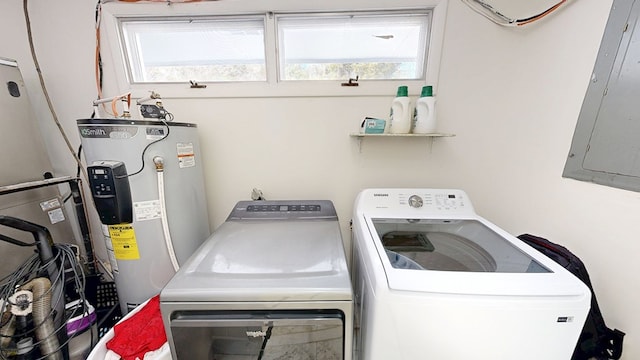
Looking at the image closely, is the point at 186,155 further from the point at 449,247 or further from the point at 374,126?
the point at 449,247

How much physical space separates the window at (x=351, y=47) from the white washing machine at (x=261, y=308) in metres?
1.26

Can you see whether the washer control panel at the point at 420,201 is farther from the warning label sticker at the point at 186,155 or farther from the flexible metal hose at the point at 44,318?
the flexible metal hose at the point at 44,318

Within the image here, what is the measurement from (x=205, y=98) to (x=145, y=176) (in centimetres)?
71

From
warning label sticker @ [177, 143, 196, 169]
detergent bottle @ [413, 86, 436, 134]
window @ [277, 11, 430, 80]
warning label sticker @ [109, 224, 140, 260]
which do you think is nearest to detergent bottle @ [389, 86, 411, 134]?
detergent bottle @ [413, 86, 436, 134]

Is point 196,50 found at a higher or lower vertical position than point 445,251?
higher

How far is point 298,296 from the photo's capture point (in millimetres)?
A: 694

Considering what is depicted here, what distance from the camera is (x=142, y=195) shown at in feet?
3.53

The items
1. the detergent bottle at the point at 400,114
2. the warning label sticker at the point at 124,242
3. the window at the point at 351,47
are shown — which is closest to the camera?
the warning label sticker at the point at 124,242

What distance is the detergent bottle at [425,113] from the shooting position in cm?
129

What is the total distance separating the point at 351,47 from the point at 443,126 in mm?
846

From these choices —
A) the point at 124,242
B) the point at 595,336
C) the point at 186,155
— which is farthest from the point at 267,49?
the point at 595,336

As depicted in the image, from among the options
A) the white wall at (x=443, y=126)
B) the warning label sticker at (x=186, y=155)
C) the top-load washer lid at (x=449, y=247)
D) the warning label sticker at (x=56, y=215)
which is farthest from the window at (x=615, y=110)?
the warning label sticker at (x=56, y=215)

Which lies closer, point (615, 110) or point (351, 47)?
point (615, 110)

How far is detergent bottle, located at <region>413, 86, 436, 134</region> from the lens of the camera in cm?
129
